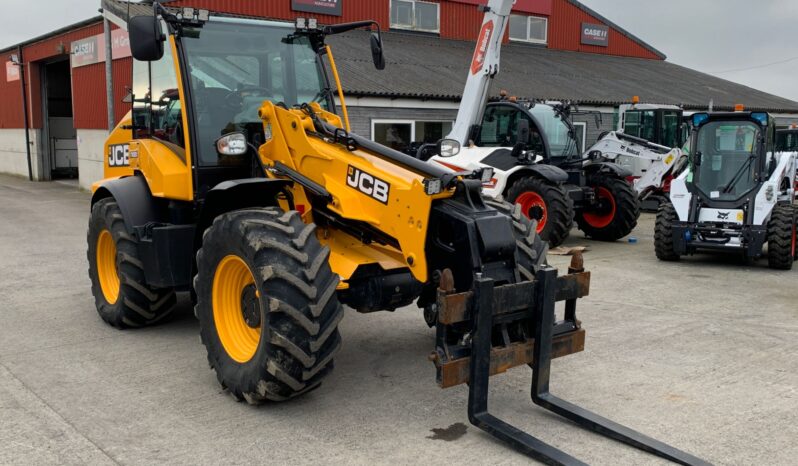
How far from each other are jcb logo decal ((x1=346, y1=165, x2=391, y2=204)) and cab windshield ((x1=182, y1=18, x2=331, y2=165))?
48.1 inches

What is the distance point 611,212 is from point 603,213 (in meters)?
0.18

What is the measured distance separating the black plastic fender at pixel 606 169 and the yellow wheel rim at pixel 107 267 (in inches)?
325

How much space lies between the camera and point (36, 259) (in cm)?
1001

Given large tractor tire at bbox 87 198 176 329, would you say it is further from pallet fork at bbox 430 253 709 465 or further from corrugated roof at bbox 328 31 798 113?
corrugated roof at bbox 328 31 798 113

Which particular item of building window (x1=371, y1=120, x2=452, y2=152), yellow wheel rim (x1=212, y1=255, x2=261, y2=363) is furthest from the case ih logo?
yellow wheel rim (x1=212, y1=255, x2=261, y2=363)

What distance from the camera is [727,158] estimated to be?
33.9 feet

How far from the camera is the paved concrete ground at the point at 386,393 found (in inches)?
164

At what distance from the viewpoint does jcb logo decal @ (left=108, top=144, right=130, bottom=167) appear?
6962mm

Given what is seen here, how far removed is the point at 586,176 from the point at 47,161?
19.1 m

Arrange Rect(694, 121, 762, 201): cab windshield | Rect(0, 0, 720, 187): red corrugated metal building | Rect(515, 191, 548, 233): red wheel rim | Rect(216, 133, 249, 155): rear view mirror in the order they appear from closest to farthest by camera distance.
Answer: Rect(216, 133, 249, 155): rear view mirror < Rect(694, 121, 762, 201): cab windshield < Rect(515, 191, 548, 233): red wheel rim < Rect(0, 0, 720, 187): red corrugated metal building

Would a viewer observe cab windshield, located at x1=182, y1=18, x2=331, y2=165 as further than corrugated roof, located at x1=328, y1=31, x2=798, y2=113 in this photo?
No

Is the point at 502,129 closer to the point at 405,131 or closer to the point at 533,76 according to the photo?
the point at 405,131

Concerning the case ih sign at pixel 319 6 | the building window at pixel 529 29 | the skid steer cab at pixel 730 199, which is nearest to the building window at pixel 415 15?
the case ih sign at pixel 319 6

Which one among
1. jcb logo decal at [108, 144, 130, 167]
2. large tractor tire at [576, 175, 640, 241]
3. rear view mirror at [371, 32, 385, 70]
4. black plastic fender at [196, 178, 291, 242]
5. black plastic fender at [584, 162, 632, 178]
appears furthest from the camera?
black plastic fender at [584, 162, 632, 178]
